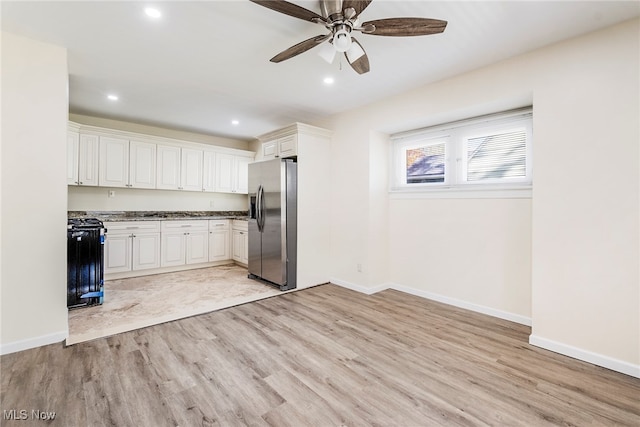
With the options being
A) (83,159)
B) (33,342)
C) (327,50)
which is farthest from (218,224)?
A: (327,50)

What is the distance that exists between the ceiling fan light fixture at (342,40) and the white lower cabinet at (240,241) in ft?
12.9

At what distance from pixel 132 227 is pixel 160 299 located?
1.63 metres

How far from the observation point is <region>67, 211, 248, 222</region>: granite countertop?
4.58 m

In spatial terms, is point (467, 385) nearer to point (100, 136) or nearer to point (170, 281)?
point (170, 281)

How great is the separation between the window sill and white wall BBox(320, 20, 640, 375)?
7 cm

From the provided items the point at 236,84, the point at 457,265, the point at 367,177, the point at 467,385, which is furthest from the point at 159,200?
the point at 467,385

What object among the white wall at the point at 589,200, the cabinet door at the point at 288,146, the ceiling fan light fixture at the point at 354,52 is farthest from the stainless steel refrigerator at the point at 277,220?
the white wall at the point at 589,200

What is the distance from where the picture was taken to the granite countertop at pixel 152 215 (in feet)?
15.0

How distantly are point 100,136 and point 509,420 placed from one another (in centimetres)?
581

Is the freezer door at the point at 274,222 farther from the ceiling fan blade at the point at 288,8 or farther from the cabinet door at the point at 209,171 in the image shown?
the ceiling fan blade at the point at 288,8

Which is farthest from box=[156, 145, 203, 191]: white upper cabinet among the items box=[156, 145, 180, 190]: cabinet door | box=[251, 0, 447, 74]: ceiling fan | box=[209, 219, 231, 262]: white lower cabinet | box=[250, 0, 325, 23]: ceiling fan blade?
box=[250, 0, 325, 23]: ceiling fan blade

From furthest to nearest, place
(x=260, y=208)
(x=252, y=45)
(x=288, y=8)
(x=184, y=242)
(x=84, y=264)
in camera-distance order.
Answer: (x=184, y=242), (x=260, y=208), (x=84, y=264), (x=252, y=45), (x=288, y=8)

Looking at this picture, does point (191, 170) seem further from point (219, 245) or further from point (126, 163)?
point (219, 245)

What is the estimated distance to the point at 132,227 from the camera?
4590 mm
